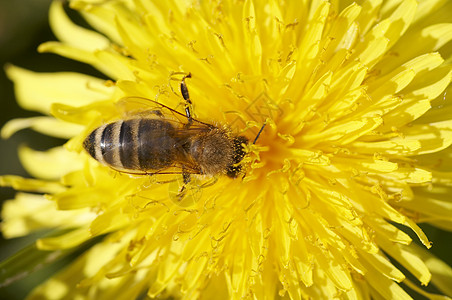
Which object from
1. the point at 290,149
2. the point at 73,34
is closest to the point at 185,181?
the point at 290,149

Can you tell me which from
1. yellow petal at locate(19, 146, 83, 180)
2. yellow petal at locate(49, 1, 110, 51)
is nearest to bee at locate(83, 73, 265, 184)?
yellow petal at locate(19, 146, 83, 180)

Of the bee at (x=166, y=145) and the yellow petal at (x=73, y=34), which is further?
the yellow petal at (x=73, y=34)

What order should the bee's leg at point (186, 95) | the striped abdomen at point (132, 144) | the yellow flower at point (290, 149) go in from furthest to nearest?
the bee's leg at point (186, 95) → the yellow flower at point (290, 149) → the striped abdomen at point (132, 144)

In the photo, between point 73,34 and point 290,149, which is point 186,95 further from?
point 73,34

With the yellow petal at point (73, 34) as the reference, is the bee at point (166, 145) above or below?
below

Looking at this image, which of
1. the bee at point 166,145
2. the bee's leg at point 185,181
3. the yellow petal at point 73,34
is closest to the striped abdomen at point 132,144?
the bee at point 166,145

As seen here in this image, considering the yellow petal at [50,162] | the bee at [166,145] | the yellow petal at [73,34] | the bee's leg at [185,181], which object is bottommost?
the yellow petal at [50,162]

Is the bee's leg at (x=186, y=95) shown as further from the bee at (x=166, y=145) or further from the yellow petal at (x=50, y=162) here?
the yellow petal at (x=50, y=162)

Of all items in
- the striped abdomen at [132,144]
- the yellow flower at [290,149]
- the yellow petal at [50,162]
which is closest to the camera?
the striped abdomen at [132,144]
